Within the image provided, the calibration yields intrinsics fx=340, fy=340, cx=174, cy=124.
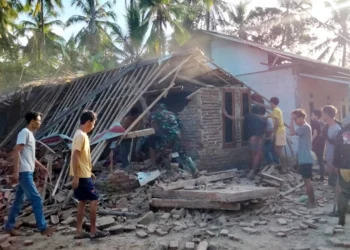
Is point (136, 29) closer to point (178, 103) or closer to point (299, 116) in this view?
point (178, 103)

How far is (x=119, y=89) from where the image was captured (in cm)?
904

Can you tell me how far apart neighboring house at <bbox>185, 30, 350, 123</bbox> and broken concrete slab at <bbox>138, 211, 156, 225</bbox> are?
8.25m

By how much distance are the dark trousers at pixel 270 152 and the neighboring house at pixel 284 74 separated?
3499mm

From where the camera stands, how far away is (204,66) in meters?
9.73

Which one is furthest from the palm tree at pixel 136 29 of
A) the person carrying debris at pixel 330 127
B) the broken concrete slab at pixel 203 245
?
the broken concrete slab at pixel 203 245

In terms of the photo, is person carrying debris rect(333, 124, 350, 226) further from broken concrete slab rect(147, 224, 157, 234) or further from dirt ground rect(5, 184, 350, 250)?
broken concrete slab rect(147, 224, 157, 234)

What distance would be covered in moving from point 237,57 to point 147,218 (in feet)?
34.8

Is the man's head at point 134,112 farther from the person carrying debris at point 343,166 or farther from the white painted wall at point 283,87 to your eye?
the white painted wall at point 283,87

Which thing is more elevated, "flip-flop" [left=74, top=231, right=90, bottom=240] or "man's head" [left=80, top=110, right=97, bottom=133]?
"man's head" [left=80, top=110, right=97, bottom=133]

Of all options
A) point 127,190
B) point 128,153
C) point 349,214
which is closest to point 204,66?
point 128,153

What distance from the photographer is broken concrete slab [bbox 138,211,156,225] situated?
18.5 feet

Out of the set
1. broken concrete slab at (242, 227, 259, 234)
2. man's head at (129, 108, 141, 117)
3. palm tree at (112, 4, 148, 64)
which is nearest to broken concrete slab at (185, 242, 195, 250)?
broken concrete slab at (242, 227, 259, 234)

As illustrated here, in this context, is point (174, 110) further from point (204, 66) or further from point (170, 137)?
point (170, 137)

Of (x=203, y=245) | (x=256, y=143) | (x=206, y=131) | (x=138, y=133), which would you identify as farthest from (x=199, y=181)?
(x=203, y=245)
